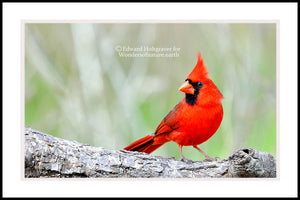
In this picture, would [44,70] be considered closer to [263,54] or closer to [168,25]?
[168,25]

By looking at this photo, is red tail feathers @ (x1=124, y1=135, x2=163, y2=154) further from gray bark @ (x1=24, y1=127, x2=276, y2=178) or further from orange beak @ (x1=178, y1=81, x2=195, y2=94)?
orange beak @ (x1=178, y1=81, x2=195, y2=94)

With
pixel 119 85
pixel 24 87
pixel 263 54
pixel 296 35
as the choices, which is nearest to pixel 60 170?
pixel 24 87

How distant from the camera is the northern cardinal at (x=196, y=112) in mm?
3594

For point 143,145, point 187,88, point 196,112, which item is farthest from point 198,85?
point 143,145

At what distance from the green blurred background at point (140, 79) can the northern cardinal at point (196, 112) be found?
91mm

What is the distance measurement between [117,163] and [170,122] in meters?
0.65

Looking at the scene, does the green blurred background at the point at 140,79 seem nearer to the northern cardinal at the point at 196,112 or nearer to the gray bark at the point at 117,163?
the northern cardinal at the point at 196,112

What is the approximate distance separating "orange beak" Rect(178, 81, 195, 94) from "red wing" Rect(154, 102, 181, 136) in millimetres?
179

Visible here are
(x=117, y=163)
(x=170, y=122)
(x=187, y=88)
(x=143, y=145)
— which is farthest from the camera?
(x=143, y=145)

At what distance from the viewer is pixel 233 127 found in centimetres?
395

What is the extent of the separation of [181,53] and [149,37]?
13.0 inches

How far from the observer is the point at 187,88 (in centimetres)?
358

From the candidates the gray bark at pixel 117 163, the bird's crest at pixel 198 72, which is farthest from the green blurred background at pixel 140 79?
the gray bark at pixel 117 163

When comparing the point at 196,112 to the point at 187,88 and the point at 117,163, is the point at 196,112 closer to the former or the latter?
the point at 187,88
